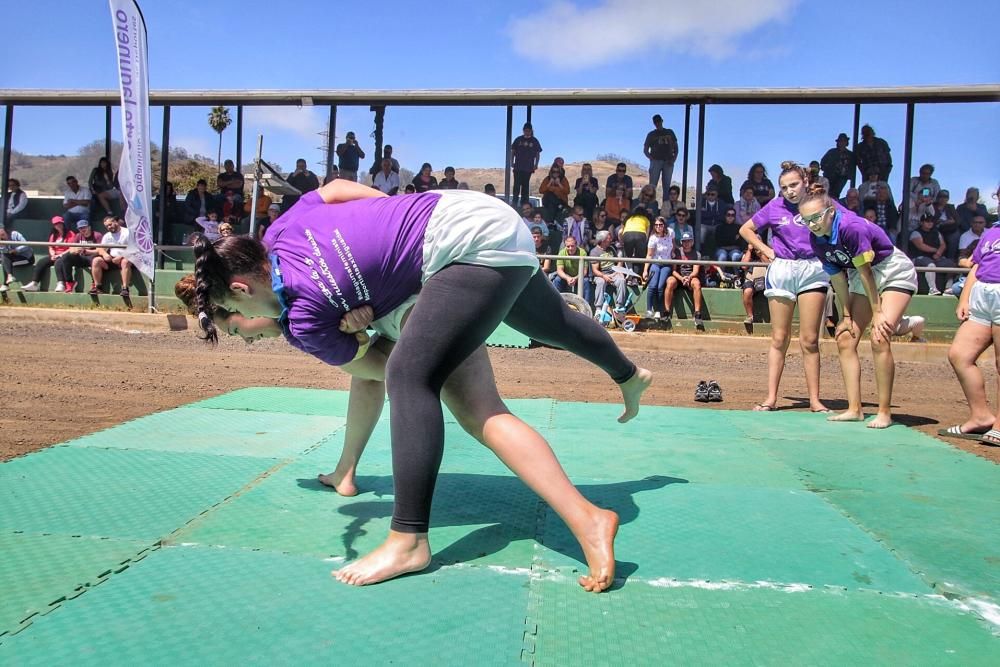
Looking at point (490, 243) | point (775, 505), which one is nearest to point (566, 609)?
point (490, 243)

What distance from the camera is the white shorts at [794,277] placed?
6.20 m

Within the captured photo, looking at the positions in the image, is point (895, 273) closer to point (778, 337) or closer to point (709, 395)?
point (778, 337)

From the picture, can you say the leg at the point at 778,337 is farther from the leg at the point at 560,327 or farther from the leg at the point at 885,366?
the leg at the point at 560,327

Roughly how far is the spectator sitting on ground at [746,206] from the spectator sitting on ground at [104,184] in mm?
12129

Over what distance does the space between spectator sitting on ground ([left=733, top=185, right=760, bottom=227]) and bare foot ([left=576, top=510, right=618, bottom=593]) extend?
11.7 metres

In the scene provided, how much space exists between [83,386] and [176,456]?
10.5 ft

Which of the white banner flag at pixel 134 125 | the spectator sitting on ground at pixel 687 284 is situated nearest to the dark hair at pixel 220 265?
the white banner flag at pixel 134 125

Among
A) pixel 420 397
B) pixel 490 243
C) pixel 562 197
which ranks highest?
pixel 562 197

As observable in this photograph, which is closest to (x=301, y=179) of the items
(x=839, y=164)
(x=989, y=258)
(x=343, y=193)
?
(x=839, y=164)

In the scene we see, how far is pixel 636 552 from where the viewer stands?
297cm

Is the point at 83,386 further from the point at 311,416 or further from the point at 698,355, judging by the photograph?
the point at 698,355

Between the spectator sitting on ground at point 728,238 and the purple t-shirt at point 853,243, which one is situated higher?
the spectator sitting on ground at point 728,238

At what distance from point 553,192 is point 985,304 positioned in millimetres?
9845

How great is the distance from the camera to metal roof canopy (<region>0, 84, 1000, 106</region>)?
12828 mm
